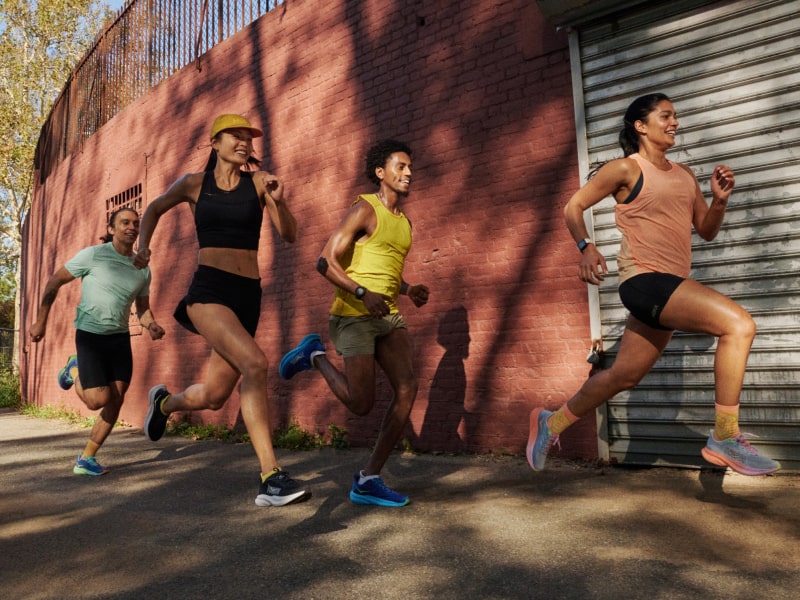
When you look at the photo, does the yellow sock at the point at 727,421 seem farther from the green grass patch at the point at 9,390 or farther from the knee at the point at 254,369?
the green grass patch at the point at 9,390

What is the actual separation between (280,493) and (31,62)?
22204 mm

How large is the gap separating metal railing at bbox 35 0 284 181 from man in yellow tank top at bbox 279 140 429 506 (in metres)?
5.27

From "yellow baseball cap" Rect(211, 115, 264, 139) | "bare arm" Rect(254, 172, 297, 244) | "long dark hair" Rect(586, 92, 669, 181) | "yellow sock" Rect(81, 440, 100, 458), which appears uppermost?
"yellow baseball cap" Rect(211, 115, 264, 139)

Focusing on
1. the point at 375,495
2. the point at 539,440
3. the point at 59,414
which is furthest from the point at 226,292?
the point at 59,414

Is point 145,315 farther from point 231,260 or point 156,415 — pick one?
point 231,260

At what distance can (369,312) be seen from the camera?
4.11m

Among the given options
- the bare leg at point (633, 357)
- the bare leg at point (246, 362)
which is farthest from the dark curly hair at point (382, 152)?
the bare leg at point (633, 357)

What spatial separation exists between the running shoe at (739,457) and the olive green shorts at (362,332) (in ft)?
6.22

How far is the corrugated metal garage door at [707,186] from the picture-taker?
4801 mm

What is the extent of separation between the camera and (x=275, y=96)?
8547mm

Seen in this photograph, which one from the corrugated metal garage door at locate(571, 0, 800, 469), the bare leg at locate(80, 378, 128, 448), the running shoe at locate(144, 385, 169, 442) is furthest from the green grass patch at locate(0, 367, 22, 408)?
the corrugated metal garage door at locate(571, 0, 800, 469)

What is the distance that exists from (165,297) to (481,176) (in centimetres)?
585

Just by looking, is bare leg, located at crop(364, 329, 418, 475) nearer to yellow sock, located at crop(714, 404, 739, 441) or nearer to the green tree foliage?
yellow sock, located at crop(714, 404, 739, 441)

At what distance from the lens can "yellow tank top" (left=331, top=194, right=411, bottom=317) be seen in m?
4.32
